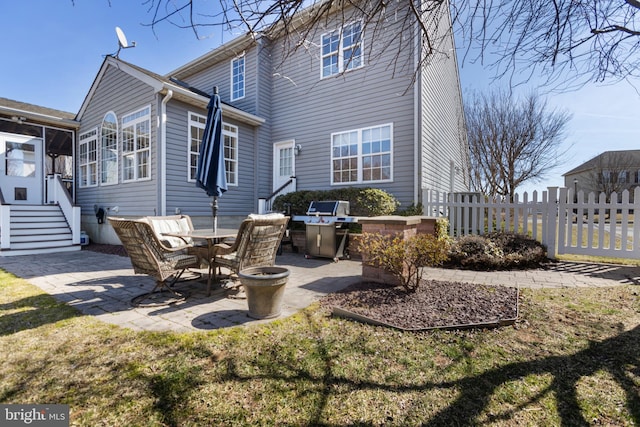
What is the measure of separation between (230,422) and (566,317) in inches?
137

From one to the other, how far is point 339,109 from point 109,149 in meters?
7.85

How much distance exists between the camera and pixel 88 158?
1065cm

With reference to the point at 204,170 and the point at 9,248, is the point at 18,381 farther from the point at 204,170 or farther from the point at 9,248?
the point at 9,248

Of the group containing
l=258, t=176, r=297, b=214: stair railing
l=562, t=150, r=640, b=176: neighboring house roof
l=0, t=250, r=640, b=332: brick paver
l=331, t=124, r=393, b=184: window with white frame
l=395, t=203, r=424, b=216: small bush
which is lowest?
l=0, t=250, r=640, b=332: brick paver

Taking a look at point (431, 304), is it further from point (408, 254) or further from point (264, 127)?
point (264, 127)

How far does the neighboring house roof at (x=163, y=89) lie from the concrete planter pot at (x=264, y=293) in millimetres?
6786

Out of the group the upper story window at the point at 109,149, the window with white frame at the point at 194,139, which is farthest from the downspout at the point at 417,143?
the upper story window at the point at 109,149

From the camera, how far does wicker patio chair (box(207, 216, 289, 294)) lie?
3.64 m

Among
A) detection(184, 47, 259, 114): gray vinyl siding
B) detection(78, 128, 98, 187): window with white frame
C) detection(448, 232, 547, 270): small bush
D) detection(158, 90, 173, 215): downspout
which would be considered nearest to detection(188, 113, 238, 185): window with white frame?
detection(158, 90, 173, 215): downspout

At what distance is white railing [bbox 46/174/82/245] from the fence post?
12635 millimetres

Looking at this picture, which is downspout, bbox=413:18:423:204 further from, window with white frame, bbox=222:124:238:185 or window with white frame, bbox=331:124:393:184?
window with white frame, bbox=222:124:238:185

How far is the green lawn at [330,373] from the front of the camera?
67.9 inches

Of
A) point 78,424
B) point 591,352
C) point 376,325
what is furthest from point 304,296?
point 591,352

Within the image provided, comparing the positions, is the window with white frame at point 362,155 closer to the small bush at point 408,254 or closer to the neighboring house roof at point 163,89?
the neighboring house roof at point 163,89
